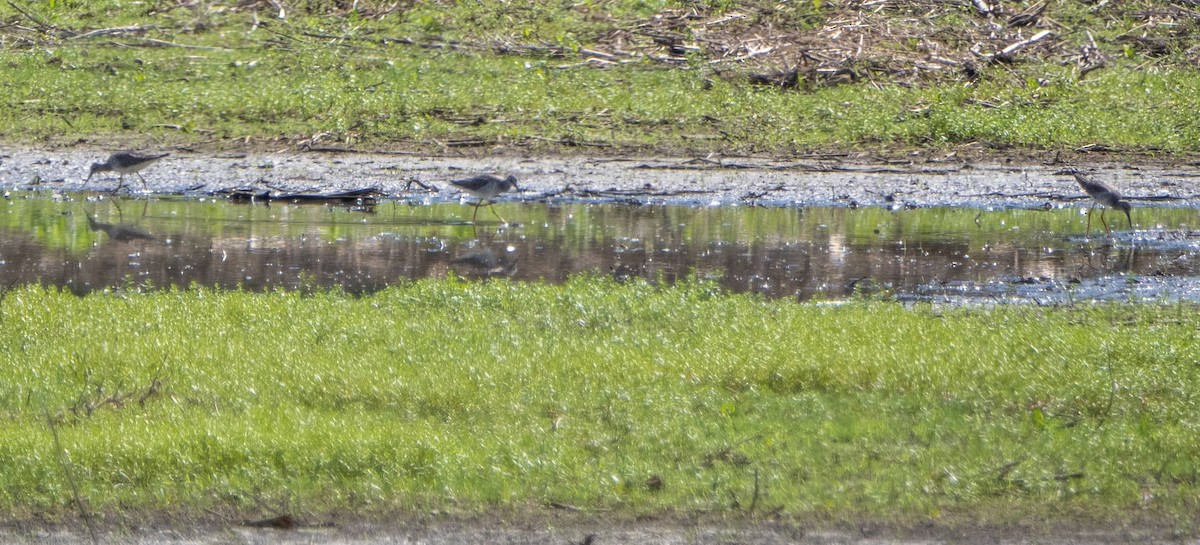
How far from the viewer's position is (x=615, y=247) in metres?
13.8

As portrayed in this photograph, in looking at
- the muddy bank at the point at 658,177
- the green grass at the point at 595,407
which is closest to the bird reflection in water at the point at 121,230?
the muddy bank at the point at 658,177

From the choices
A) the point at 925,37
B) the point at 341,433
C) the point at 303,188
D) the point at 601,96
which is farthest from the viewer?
the point at 925,37

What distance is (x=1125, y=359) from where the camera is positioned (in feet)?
26.6

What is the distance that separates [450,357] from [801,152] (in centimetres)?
1075

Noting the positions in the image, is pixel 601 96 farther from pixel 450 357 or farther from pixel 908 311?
pixel 450 357

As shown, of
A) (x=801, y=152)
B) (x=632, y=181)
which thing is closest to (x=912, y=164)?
(x=801, y=152)

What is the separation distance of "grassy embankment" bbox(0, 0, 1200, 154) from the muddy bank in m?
0.61

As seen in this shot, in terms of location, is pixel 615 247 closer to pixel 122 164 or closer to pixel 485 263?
pixel 485 263

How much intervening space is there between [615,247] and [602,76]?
6862mm

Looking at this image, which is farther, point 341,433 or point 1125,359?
point 1125,359

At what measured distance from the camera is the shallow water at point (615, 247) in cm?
1200

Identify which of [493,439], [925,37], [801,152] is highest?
[925,37]

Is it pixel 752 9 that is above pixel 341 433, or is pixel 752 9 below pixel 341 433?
above

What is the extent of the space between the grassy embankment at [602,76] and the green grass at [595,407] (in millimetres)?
9042
